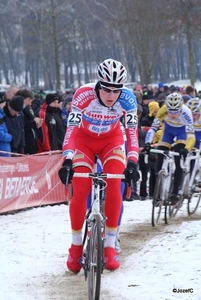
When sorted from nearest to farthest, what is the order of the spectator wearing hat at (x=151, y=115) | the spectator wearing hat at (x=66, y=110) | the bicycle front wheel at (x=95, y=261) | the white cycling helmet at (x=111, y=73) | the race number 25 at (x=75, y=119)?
the bicycle front wheel at (x=95, y=261)
the white cycling helmet at (x=111, y=73)
the race number 25 at (x=75, y=119)
the spectator wearing hat at (x=66, y=110)
the spectator wearing hat at (x=151, y=115)

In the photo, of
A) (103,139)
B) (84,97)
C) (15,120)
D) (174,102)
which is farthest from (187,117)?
(84,97)

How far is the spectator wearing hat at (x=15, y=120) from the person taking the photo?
11.0 m

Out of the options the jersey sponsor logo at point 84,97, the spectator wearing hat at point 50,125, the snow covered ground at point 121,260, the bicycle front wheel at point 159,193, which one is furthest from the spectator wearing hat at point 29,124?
the jersey sponsor logo at point 84,97

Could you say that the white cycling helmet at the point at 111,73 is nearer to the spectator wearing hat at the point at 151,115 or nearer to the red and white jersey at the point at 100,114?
the red and white jersey at the point at 100,114

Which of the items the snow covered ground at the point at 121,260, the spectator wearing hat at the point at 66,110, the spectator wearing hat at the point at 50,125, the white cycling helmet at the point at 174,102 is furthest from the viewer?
the spectator wearing hat at the point at 66,110

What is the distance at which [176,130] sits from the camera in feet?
35.9

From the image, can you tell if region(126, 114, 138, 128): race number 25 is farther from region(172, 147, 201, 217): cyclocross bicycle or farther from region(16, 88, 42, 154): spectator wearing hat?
region(16, 88, 42, 154): spectator wearing hat

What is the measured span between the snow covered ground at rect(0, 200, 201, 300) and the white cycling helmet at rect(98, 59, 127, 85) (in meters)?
1.90

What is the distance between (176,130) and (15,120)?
2749 millimetres

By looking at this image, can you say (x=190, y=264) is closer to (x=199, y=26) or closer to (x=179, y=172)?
(x=179, y=172)

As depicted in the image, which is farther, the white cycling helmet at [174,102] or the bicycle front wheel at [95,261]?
the white cycling helmet at [174,102]

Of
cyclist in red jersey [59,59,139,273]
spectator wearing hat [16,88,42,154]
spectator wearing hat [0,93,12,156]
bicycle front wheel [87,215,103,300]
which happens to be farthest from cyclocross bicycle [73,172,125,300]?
spectator wearing hat [16,88,42,154]

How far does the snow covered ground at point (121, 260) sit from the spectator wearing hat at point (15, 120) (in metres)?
1.64

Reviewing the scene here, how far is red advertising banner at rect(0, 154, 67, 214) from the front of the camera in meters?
11.1
